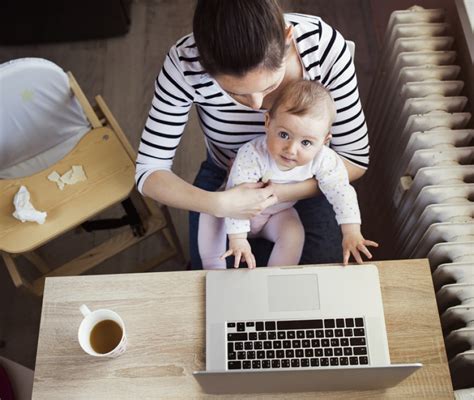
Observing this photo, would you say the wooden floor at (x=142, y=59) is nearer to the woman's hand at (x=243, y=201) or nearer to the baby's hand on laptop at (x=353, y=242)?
the woman's hand at (x=243, y=201)

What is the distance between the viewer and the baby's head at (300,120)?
1.06 m

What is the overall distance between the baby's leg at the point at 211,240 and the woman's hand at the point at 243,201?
0.12 metres

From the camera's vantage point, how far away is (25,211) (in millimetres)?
1441

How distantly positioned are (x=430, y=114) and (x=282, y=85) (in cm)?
43

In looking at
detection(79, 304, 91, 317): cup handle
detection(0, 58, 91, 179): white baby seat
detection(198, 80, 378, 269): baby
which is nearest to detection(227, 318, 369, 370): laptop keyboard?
detection(198, 80, 378, 269): baby

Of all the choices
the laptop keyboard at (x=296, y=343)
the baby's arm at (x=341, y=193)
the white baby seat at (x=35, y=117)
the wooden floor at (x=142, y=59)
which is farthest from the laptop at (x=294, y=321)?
the wooden floor at (x=142, y=59)

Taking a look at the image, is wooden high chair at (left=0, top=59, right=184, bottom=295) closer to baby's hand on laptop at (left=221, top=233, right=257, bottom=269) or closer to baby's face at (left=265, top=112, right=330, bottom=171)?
baby's hand on laptop at (left=221, top=233, right=257, bottom=269)

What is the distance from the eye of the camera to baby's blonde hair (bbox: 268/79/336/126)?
1.06 metres

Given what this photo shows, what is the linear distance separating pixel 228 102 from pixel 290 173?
231mm

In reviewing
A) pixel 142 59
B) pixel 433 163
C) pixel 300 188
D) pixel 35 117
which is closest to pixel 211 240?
pixel 300 188

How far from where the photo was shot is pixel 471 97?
1.39 m

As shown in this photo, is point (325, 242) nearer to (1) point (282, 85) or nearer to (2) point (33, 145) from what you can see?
(1) point (282, 85)

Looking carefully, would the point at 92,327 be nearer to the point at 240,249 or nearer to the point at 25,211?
the point at 240,249

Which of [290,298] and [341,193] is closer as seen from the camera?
[290,298]
